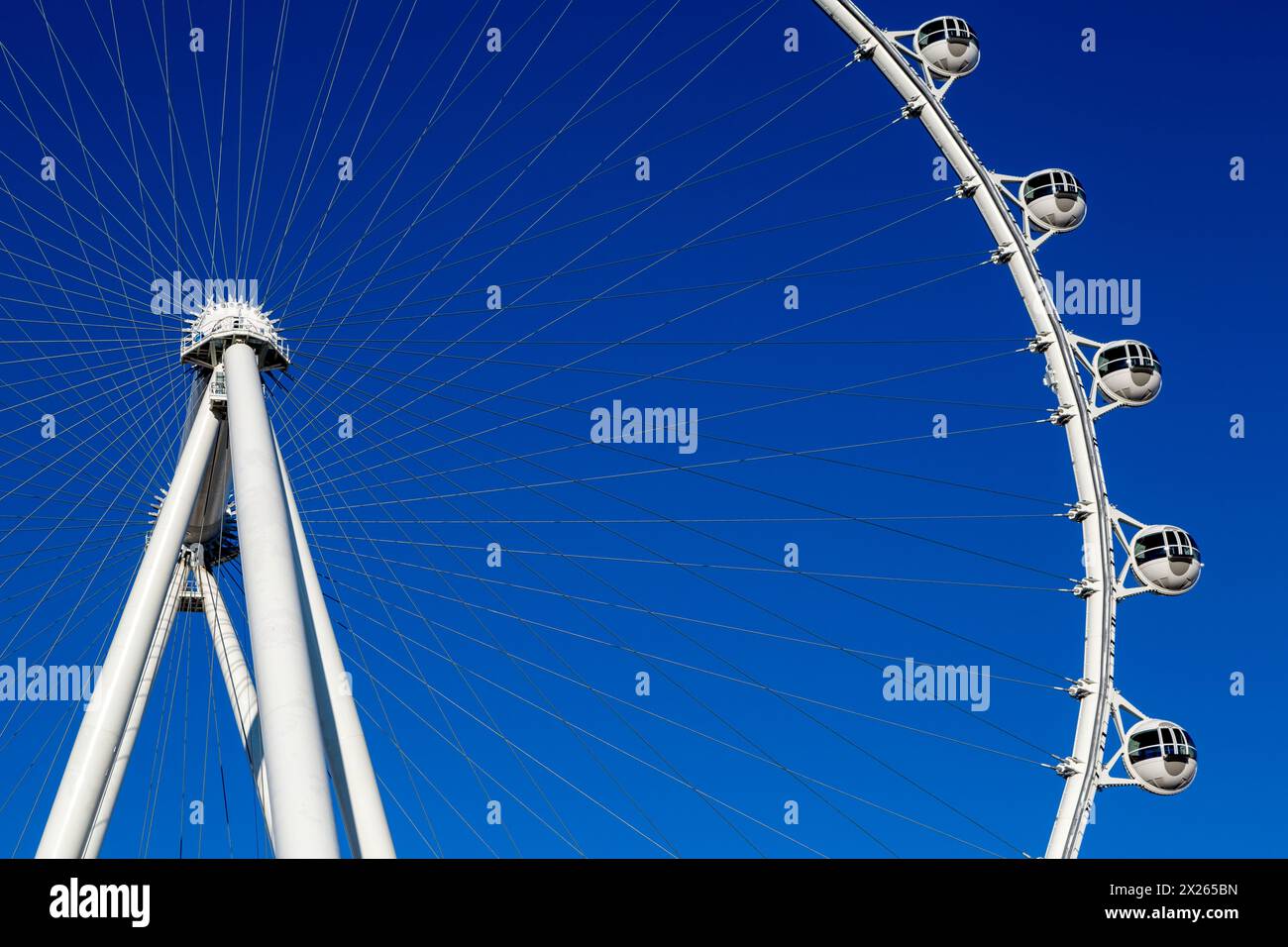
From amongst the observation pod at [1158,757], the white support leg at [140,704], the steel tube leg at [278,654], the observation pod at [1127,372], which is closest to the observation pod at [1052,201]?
the observation pod at [1127,372]

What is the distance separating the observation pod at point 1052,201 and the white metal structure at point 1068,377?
0.05 feet

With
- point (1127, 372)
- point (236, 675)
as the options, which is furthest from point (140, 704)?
point (1127, 372)

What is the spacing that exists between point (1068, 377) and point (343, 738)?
1261 cm

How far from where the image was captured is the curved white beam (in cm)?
2194

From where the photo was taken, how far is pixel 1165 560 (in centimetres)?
2312

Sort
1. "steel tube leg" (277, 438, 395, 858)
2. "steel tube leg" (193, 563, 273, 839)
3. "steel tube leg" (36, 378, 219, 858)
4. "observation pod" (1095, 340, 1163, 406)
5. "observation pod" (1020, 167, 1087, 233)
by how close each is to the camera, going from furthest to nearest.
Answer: "observation pod" (1020, 167, 1087, 233) < "observation pod" (1095, 340, 1163, 406) < "steel tube leg" (193, 563, 273, 839) < "steel tube leg" (36, 378, 219, 858) < "steel tube leg" (277, 438, 395, 858)

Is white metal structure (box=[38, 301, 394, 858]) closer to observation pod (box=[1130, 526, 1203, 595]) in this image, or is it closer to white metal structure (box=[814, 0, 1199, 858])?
white metal structure (box=[814, 0, 1199, 858])

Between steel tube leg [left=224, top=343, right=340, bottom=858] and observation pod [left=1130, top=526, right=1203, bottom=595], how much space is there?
1254cm

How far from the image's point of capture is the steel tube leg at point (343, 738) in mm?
16984

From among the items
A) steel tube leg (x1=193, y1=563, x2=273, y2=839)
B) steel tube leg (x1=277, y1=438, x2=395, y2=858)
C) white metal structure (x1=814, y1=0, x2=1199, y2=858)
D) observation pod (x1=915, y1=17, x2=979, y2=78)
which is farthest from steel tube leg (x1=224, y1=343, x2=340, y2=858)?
observation pod (x1=915, y1=17, x2=979, y2=78)
